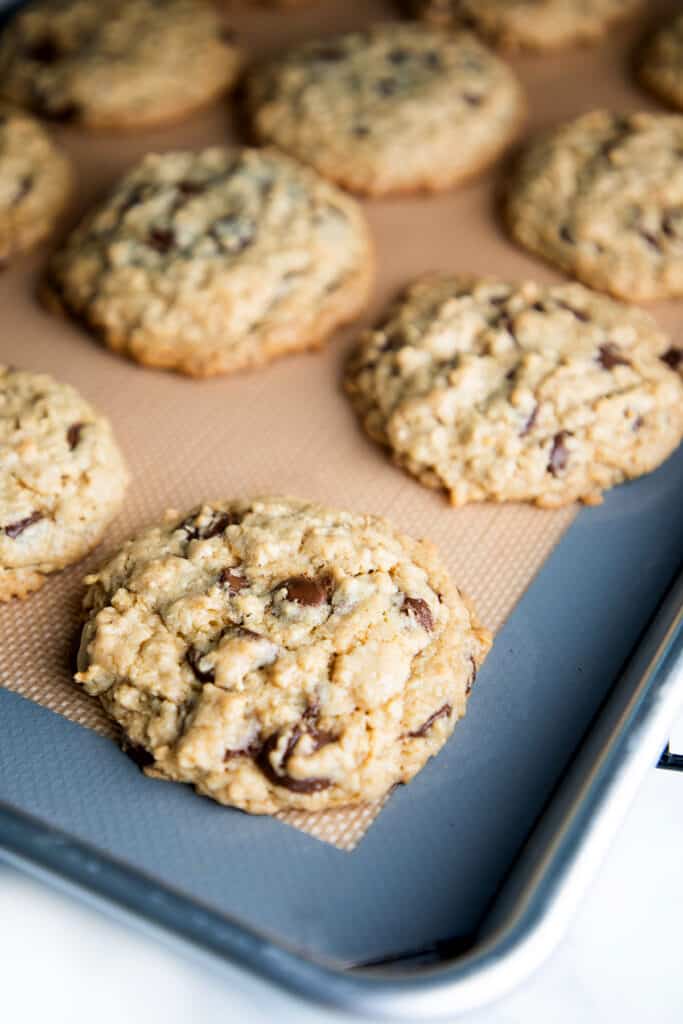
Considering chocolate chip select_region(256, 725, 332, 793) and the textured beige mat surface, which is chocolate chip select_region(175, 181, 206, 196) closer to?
the textured beige mat surface

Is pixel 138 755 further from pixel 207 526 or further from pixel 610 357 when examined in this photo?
pixel 610 357

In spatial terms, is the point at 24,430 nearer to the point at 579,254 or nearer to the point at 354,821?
the point at 354,821

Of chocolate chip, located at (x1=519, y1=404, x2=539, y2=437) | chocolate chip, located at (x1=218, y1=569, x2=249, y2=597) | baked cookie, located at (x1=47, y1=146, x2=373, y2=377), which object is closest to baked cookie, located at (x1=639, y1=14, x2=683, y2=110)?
baked cookie, located at (x1=47, y1=146, x2=373, y2=377)

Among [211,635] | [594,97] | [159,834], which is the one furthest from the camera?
[594,97]

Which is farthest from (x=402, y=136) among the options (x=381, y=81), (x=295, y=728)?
(x=295, y=728)

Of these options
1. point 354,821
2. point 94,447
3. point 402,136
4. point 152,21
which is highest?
point 152,21

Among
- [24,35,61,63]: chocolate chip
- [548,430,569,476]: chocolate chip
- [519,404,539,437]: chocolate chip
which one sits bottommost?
[548,430,569,476]: chocolate chip

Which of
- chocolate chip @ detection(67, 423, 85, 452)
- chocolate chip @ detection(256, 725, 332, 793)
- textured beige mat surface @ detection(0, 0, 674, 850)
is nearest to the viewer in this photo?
chocolate chip @ detection(256, 725, 332, 793)

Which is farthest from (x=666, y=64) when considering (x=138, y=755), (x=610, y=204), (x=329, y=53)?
(x=138, y=755)
